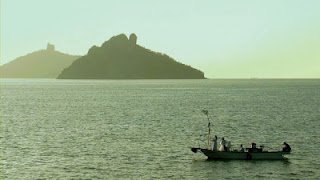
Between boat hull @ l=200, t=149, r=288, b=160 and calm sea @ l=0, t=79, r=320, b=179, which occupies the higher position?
boat hull @ l=200, t=149, r=288, b=160

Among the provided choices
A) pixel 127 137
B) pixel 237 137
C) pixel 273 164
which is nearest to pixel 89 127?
pixel 127 137

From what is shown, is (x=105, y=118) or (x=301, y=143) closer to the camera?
(x=301, y=143)

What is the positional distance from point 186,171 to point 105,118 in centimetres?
7349

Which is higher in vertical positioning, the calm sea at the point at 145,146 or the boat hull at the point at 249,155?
the boat hull at the point at 249,155

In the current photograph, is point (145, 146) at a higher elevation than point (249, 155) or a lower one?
lower

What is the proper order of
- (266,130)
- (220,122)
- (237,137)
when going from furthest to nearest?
(220,122), (266,130), (237,137)

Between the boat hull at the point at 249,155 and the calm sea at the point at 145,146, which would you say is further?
the boat hull at the point at 249,155

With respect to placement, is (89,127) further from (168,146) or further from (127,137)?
(168,146)

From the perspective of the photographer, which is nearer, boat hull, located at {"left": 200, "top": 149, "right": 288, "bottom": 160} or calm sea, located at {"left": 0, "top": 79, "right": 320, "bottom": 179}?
calm sea, located at {"left": 0, "top": 79, "right": 320, "bottom": 179}

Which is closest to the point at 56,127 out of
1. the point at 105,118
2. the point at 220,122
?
the point at 105,118

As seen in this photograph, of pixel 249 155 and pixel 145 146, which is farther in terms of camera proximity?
pixel 145 146

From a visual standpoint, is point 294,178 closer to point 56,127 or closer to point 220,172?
point 220,172

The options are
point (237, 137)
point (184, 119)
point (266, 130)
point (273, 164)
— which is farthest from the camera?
point (184, 119)

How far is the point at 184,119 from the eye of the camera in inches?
5103
